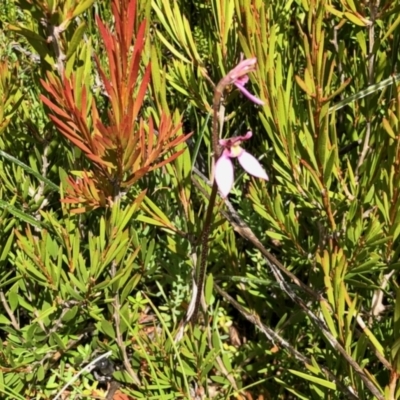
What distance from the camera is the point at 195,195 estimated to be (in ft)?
4.87

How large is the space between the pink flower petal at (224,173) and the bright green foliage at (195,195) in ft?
0.43

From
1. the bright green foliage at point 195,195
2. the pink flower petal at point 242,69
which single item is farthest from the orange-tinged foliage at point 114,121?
the pink flower petal at point 242,69

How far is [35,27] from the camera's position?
3.61 ft

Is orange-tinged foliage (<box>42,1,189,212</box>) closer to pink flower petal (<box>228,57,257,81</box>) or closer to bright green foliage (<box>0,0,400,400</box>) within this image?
bright green foliage (<box>0,0,400,400</box>)

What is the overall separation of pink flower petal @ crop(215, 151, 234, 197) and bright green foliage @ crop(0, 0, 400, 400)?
0.13m

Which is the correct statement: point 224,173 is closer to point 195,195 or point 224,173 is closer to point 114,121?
point 114,121

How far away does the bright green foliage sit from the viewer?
880mm

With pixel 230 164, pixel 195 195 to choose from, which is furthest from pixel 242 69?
pixel 195 195

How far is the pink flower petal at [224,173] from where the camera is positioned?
2.48ft

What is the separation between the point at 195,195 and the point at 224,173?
2.33 ft

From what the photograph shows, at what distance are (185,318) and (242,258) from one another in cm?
23

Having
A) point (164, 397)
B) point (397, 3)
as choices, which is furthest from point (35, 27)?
point (164, 397)

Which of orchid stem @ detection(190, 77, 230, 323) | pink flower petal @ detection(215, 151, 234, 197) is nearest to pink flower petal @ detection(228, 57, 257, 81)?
orchid stem @ detection(190, 77, 230, 323)

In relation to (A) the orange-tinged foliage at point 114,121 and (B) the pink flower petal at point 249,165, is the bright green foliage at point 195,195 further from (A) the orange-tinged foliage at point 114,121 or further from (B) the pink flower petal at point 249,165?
(B) the pink flower petal at point 249,165
